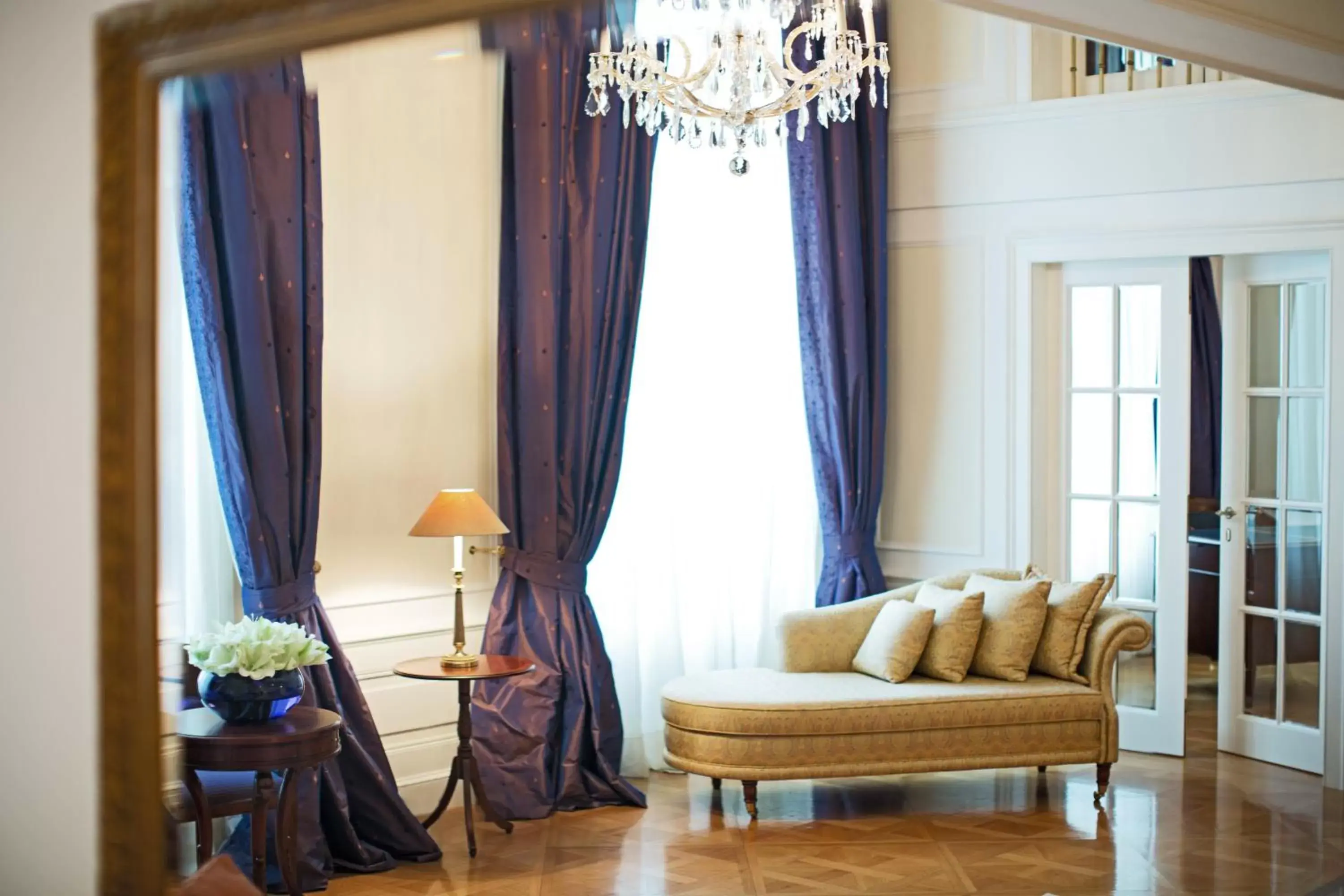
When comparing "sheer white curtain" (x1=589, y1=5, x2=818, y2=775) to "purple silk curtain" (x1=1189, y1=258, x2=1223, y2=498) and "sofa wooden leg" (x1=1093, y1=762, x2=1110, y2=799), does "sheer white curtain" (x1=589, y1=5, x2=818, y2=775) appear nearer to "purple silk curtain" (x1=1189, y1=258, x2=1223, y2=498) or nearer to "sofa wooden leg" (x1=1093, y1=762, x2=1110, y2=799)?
"sofa wooden leg" (x1=1093, y1=762, x2=1110, y2=799)

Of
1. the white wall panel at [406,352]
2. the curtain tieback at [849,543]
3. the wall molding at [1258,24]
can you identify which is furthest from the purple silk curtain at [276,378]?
the wall molding at [1258,24]

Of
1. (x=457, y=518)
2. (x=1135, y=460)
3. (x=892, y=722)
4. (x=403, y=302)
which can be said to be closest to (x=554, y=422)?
(x=403, y=302)

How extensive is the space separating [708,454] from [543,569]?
1.01 meters

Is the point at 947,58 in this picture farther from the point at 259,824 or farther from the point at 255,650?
the point at 259,824

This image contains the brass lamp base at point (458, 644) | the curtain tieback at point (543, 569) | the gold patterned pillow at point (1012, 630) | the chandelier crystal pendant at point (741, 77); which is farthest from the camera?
the curtain tieback at point (543, 569)

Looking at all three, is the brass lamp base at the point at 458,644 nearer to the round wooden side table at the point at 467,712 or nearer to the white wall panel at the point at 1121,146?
the round wooden side table at the point at 467,712

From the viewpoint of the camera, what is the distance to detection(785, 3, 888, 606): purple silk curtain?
20.8 feet

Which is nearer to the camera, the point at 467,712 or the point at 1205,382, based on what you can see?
the point at 467,712

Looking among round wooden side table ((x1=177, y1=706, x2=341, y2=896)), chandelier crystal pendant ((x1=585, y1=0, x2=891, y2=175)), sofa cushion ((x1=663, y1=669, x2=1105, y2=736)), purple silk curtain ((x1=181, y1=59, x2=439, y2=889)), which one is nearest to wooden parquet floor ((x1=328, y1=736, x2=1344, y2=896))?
purple silk curtain ((x1=181, y1=59, x2=439, y2=889))

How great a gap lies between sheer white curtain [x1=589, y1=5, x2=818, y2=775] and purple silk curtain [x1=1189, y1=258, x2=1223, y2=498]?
348cm

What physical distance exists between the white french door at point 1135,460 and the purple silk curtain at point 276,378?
10.7 ft

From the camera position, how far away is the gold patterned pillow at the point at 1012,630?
17.8ft

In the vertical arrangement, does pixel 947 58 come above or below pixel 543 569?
above

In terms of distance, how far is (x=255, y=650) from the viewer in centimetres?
385
